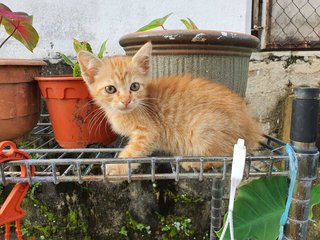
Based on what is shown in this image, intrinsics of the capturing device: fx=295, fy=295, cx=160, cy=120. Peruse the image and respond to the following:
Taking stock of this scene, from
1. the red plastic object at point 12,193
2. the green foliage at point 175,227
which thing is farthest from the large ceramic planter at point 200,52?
the green foliage at point 175,227

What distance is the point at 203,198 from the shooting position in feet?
4.26

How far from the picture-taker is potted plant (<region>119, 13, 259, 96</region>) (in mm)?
848

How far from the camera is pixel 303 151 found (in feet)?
1.78

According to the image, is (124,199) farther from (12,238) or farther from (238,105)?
(238,105)

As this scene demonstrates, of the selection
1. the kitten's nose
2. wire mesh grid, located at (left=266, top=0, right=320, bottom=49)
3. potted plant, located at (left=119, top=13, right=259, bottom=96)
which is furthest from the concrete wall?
the kitten's nose

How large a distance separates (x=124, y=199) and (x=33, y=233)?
42cm

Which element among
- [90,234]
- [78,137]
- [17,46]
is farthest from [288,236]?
[17,46]

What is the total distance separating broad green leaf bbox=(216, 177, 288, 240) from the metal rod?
0.47 ft

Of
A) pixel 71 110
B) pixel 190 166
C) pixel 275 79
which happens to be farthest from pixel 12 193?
pixel 275 79

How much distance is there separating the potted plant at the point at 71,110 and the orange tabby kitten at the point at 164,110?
4 cm

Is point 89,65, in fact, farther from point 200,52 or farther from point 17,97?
point 200,52

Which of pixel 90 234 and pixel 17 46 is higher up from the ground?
pixel 17 46

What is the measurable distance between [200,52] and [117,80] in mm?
263

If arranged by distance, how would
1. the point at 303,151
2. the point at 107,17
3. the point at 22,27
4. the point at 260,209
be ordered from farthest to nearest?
the point at 107,17
the point at 22,27
the point at 260,209
the point at 303,151
